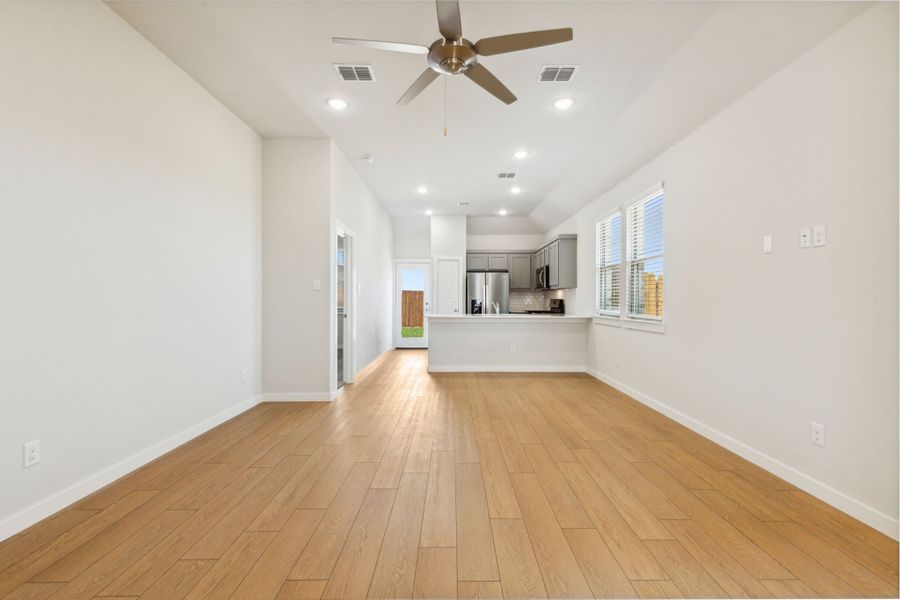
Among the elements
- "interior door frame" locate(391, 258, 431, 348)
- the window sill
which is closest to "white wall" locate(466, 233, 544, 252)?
"interior door frame" locate(391, 258, 431, 348)

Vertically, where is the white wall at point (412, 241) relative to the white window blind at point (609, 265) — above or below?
above

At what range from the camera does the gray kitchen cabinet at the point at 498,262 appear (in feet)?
28.2

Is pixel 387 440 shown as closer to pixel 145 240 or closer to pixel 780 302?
pixel 145 240

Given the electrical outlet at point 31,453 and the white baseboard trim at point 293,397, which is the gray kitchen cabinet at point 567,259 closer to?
the white baseboard trim at point 293,397

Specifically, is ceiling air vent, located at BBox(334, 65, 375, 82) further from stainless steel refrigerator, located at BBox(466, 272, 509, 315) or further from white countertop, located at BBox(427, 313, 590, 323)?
stainless steel refrigerator, located at BBox(466, 272, 509, 315)

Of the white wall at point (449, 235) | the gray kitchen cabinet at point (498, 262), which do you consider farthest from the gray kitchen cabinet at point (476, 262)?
the white wall at point (449, 235)

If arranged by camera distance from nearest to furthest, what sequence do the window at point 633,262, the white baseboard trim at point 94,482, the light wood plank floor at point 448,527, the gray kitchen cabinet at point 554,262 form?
1. the light wood plank floor at point 448,527
2. the white baseboard trim at point 94,482
3. the window at point 633,262
4. the gray kitchen cabinet at point 554,262

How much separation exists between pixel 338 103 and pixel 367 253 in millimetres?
3027

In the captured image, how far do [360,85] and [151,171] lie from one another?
1.66 m

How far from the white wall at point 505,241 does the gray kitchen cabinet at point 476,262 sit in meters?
0.20

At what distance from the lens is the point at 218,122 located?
135 inches

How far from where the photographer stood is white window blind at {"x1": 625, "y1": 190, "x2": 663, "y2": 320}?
3992mm

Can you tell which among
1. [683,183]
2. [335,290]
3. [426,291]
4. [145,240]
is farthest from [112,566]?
[426,291]

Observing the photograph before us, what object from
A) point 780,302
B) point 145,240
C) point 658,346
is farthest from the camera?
point 658,346
